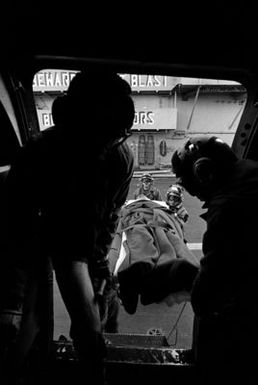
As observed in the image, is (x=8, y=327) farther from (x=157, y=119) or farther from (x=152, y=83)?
(x=157, y=119)

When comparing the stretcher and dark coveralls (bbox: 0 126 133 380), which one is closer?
dark coveralls (bbox: 0 126 133 380)

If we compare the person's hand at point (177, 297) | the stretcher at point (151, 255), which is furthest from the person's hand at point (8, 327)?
the person's hand at point (177, 297)

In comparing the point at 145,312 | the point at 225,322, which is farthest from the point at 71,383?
the point at 145,312

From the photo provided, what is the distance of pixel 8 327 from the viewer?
126 cm

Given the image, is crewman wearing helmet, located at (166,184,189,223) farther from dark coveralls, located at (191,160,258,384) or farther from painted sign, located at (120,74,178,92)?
painted sign, located at (120,74,178,92)

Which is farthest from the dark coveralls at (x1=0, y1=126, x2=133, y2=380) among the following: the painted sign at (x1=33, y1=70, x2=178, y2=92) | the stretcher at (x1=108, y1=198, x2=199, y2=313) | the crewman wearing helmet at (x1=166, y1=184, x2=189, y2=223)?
the painted sign at (x1=33, y1=70, x2=178, y2=92)

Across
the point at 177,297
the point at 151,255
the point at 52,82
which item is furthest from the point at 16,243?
the point at 52,82

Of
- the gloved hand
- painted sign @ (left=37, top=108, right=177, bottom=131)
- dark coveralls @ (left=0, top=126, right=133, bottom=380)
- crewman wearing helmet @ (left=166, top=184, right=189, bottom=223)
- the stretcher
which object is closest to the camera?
dark coveralls @ (left=0, top=126, right=133, bottom=380)

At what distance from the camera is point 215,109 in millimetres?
12445

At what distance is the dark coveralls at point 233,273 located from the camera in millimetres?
1161

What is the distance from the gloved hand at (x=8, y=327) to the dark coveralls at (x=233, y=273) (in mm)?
795

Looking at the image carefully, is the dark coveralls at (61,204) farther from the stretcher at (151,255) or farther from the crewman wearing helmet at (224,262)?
the stretcher at (151,255)

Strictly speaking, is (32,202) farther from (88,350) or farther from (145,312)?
(145,312)

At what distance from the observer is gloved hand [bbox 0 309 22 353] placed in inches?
49.3
